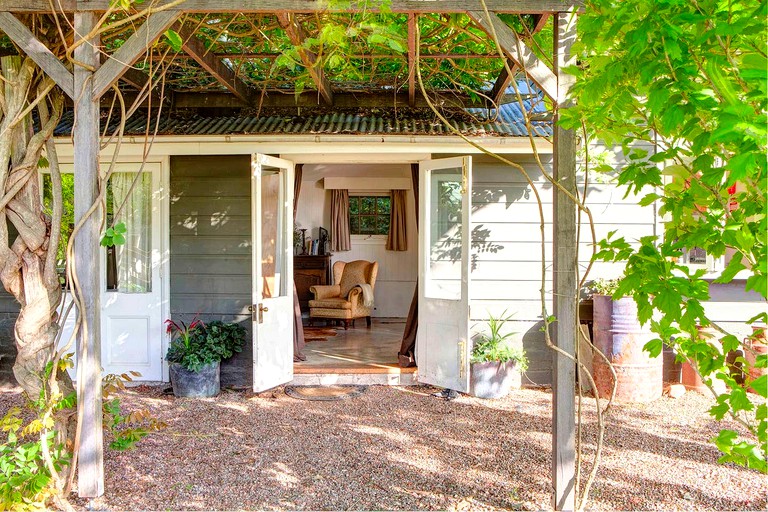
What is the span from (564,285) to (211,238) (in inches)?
158

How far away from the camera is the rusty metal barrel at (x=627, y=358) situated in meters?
5.45

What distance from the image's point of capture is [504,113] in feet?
20.9

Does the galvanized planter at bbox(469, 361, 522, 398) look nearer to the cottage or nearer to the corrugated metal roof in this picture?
the cottage

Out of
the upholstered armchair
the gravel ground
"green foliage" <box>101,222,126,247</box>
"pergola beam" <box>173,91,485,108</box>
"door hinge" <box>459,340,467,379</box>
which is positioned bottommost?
the gravel ground

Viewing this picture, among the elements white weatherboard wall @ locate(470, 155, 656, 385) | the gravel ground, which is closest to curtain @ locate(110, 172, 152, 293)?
the gravel ground

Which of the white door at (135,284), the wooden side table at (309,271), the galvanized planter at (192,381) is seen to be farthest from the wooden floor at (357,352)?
the white door at (135,284)

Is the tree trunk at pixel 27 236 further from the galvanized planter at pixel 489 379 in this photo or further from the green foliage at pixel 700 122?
the galvanized planter at pixel 489 379

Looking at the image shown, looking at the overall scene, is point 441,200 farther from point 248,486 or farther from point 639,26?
point 639,26

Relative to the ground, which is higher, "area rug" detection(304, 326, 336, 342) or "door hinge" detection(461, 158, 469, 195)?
"door hinge" detection(461, 158, 469, 195)

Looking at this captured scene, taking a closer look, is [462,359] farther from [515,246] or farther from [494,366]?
[515,246]

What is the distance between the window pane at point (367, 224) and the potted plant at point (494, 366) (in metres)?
A: 5.06

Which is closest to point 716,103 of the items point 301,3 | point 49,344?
point 301,3

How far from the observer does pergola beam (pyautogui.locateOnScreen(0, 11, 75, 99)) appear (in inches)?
122

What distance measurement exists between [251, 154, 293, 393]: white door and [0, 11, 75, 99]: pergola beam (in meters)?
2.17
